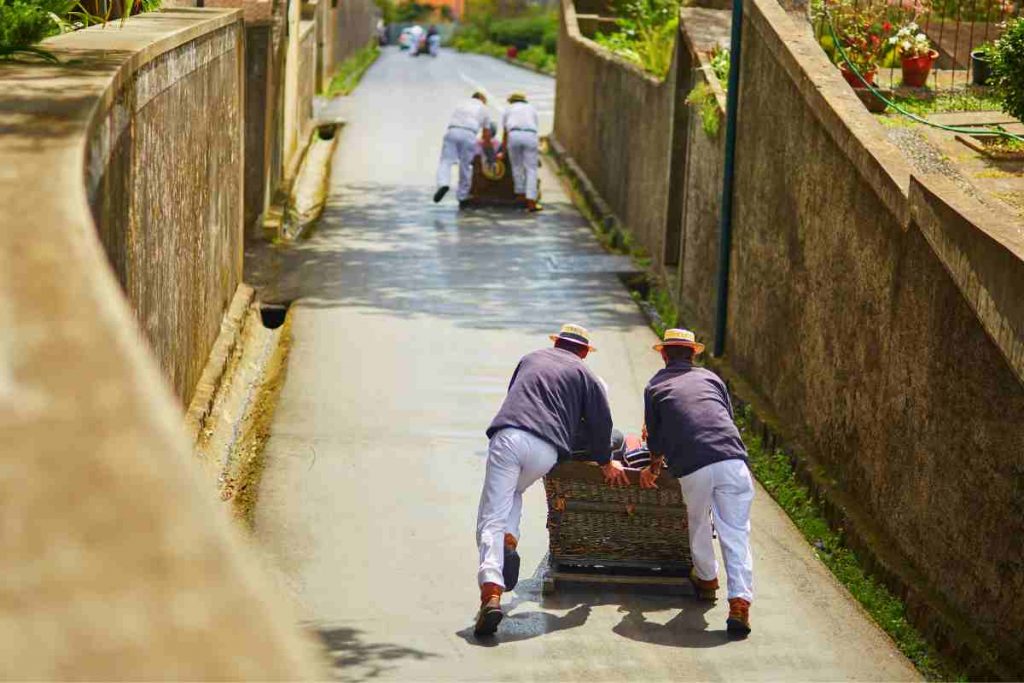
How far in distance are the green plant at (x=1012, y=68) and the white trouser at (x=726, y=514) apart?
16.4ft

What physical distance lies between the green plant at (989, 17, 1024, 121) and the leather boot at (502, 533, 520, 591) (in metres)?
5.80

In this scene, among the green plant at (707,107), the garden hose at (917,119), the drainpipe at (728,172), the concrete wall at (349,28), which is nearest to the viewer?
the garden hose at (917,119)

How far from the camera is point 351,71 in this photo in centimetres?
5025

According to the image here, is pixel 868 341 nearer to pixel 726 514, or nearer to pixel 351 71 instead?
pixel 726 514

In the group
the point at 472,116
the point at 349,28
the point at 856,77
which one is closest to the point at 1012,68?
the point at 856,77

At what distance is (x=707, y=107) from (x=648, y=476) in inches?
277

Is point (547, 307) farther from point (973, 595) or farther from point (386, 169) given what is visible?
point (386, 169)

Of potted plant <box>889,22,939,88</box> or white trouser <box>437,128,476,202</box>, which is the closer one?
potted plant <box>889,22,939,88</box>

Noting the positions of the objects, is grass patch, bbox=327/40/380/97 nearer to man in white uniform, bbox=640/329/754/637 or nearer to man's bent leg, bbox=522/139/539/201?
man's bent leg, bbox=522/139/539/201

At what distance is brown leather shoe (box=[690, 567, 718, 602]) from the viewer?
9219mm

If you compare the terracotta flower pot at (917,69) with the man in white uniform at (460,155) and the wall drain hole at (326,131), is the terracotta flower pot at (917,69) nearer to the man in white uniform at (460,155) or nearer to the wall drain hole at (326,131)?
the man in white uniform at (460,155)

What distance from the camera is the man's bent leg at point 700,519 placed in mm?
8930

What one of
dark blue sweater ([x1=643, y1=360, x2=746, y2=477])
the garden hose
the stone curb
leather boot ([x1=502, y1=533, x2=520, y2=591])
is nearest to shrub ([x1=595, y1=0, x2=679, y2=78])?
the garden hose

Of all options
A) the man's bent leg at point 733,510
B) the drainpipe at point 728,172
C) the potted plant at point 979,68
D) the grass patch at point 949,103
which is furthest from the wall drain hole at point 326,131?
the man's bent leg at point 733,510
